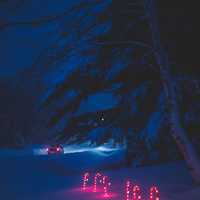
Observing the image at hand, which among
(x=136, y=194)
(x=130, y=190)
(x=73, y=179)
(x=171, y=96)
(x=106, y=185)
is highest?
(x=171, y=96)

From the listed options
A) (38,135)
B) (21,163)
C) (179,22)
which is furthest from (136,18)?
(38,135)

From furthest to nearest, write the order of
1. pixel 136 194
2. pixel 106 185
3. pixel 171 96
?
pixel 106 185 < pixel 171 96 < pixel 136 194

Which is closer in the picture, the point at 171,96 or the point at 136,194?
the point at 136,194

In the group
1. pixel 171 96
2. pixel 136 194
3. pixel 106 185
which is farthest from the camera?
pixel 106 185

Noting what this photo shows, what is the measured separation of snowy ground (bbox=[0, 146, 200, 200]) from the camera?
16.5m

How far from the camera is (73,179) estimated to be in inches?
895

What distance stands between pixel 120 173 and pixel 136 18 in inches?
273

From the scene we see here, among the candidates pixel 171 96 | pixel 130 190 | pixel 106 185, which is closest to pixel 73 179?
pixel 106 185

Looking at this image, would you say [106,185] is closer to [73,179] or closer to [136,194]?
[136,194]

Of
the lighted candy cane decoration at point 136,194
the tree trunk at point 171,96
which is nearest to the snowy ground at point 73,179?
the lighted candy cane decoration at point 136,194

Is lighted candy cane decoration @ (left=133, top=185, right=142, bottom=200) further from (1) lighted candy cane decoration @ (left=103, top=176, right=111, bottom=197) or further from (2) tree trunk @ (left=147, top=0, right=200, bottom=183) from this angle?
(2) tree trunk @ (left=147, top=0, right=200, bottom=183)

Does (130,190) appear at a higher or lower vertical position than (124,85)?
lower

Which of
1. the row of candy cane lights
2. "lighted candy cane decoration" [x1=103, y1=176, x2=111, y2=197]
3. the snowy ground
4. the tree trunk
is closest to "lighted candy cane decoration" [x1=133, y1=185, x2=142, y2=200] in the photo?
the row of candy cane lights

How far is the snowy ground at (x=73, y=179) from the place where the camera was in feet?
54.1
